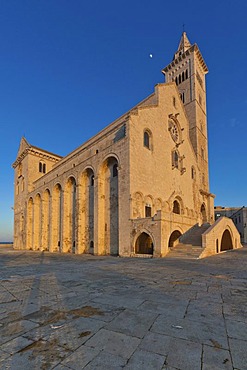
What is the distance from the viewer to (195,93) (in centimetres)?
4188

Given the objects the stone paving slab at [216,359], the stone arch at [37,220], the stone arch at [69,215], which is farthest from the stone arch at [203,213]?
the stone paving slab at [216,359]

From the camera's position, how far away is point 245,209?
44.2 m

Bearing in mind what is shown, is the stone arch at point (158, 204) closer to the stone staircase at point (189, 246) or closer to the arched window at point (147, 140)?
the stone staircase at point (189, 246)

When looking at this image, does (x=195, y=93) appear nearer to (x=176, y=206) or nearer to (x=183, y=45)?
(x=183, y=45)

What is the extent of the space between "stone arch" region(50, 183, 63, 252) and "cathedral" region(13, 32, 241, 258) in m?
0.14

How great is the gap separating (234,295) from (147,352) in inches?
157

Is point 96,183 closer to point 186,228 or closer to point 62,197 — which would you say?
point 62,197

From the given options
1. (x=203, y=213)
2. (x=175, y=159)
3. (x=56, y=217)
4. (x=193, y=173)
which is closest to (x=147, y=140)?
(x=175, y=159)

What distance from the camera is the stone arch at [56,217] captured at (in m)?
30.4

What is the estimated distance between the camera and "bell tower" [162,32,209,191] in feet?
132

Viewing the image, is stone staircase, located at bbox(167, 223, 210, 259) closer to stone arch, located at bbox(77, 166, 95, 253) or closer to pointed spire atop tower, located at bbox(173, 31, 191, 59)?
stone arch, located at bbox(77, 166, 95, 253)

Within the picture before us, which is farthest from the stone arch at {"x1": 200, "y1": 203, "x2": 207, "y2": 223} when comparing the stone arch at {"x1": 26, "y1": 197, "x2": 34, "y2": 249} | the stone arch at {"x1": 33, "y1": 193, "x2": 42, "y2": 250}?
the stone arch at {"x1": 26, "y1": 197, "x2": 34, "y2": 249}

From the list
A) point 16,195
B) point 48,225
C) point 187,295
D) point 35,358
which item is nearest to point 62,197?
point 48,225

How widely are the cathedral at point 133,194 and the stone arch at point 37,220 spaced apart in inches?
6.3
